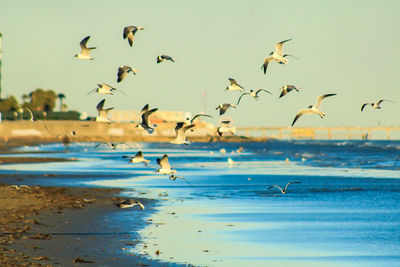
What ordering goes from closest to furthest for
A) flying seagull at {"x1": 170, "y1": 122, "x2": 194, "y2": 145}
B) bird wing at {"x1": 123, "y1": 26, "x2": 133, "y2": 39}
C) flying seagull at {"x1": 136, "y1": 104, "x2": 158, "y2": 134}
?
flying seagull at {"x1": 136, "y1": 104, "x2": 158, "y2": 134} → bird wing at {"x1": 123, "y1": 26, "x2": 133, "y2": 39} → flying seagull at {"x1": 170, "y1": 122, "x2": 194, "y2": 145}

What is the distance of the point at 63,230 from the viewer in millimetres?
21109

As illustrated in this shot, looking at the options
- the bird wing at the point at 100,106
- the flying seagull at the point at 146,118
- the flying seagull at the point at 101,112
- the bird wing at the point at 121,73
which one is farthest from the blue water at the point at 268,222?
the bird wing at the point at 121,73

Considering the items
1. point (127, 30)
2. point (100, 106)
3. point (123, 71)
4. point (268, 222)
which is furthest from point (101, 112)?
point (268, 222)

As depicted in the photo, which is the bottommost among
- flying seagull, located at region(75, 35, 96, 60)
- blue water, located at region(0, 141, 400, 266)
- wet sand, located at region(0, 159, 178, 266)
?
wet sand, located at region(0, 159, 178, 266)

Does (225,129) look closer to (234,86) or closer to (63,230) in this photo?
(234,86)

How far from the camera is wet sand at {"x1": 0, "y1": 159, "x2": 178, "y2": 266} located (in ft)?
54.8

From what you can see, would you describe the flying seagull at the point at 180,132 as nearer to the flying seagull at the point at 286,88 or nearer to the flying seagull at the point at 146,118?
the flying seagull at the point at 146,118

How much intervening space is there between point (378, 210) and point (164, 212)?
25.5 ft

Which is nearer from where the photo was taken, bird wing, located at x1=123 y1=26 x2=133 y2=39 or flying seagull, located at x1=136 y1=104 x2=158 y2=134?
flying seagull, located at x1=136 y1=104 x2=158 y2=134

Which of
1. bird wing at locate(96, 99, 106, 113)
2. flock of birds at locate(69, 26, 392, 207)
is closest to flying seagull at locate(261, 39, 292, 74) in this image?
flock of birds at locate(69, 26, 392, 207)

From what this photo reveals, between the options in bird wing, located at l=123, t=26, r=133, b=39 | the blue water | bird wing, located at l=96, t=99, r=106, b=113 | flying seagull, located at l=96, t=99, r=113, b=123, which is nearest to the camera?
the blue water

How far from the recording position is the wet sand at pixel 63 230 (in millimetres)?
16703

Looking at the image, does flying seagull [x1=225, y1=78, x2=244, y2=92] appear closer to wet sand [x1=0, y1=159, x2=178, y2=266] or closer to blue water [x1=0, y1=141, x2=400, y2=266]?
blue water [x1=0, y1=141, x2=400, y2=266]

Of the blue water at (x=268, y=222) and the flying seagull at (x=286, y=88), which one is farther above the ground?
the flying seagull at (x=286, y=88)
